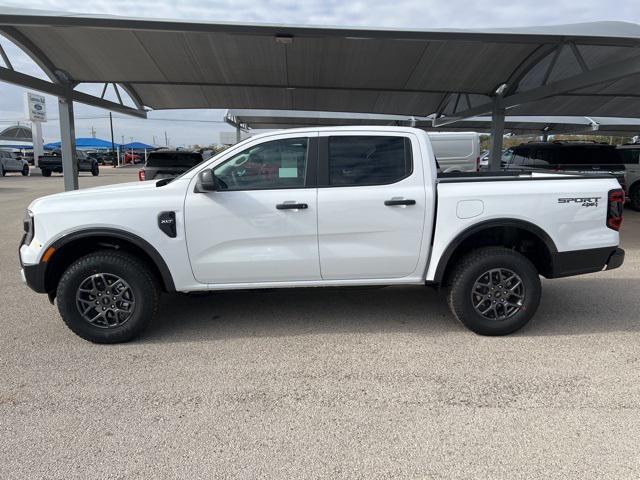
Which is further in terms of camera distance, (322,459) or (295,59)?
(295,59)

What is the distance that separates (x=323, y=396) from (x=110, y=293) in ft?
7.08

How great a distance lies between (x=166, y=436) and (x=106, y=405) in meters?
0.63

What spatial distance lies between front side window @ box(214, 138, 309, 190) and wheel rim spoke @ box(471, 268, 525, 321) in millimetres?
1917

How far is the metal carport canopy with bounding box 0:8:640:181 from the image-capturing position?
6758 mm

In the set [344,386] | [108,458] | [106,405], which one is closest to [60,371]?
[106,405]

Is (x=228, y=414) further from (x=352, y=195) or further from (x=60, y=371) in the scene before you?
(x=352, y=195)

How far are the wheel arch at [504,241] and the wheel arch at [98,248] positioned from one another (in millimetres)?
2525

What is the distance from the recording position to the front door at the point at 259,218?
4.21 metres

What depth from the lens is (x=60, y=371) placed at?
12.5ft

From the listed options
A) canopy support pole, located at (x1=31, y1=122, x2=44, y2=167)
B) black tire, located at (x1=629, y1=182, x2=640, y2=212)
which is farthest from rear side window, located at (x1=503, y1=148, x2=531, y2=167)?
canopy support pole, located at (x1=31, y1=122, x2=44, y2=167)

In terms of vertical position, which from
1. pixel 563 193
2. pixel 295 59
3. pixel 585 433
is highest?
pixel 295 59

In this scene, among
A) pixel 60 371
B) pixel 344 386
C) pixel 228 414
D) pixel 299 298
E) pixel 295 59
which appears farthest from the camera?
pixel 295 59

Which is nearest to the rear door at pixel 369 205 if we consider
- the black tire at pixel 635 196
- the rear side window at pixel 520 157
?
the rear side window at pixel 520 157

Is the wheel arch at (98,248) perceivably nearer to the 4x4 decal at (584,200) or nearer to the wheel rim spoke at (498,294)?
the wheel rim spoke at (498,294)
